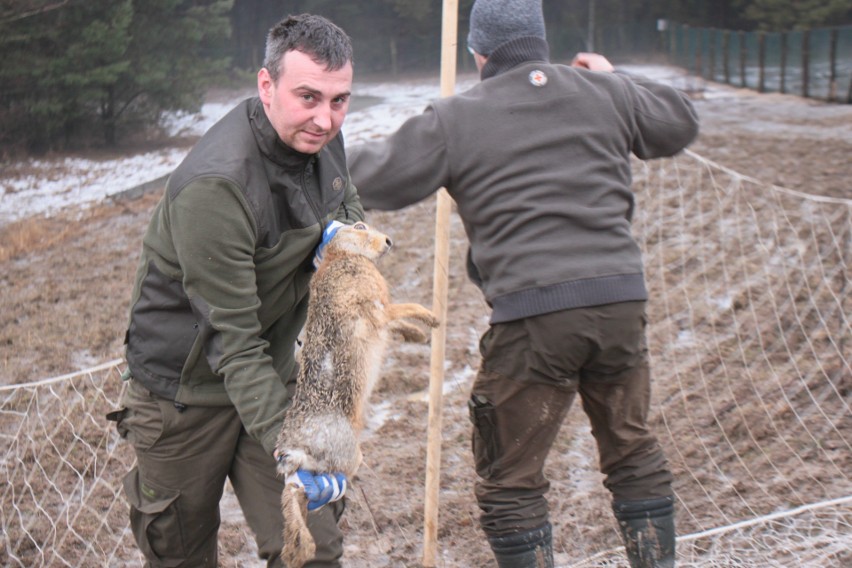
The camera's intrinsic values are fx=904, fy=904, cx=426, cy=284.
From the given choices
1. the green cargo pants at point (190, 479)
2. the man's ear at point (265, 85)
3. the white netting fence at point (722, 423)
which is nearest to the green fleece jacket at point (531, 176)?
the man's ear at point (265, 85)

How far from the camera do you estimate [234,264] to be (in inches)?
69.7

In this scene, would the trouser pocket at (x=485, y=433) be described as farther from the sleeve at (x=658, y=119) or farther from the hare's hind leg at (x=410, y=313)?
the sleeve at (x=658, y=119)

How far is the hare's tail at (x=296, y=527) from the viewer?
5.54ft

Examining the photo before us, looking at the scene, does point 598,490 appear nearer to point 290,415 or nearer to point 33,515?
point 290,415

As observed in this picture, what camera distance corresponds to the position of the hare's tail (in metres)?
1.69

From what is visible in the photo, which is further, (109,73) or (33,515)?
(109,73)

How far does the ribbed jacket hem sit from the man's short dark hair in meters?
0.69

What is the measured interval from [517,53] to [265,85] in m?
0.69

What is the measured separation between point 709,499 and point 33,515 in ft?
7.65

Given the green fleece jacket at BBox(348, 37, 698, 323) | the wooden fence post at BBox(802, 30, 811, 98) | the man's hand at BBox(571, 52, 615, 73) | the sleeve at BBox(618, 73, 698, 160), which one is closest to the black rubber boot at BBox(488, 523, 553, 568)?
the green fleece jacket at BBox(348, 37, 698, 323)

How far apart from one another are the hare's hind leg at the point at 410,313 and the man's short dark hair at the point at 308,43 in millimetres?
510

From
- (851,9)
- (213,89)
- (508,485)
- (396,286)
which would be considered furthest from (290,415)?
(851,9)

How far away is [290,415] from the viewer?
5.94ft

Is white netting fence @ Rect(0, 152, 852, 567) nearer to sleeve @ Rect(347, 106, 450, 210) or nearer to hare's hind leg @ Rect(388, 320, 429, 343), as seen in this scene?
hare's hind leg @ Rect(388, 320, 429, 343)
